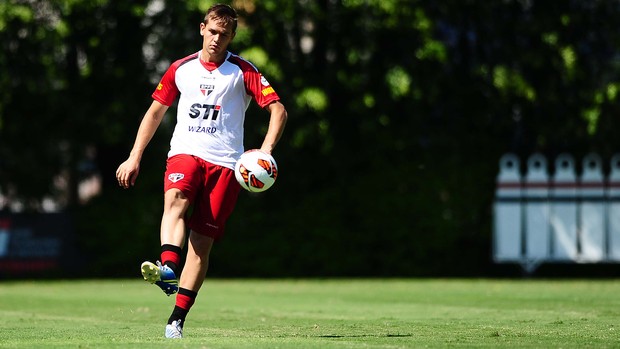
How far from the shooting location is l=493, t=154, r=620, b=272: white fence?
21453 millimetres

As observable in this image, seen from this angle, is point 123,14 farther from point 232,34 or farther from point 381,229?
point 232,34

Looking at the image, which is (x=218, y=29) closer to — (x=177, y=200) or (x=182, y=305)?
(x=177, y=200)

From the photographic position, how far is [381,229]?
74.9 feet

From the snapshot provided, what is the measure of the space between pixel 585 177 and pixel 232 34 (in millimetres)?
14129

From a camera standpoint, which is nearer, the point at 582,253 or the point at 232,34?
the point at 232,34

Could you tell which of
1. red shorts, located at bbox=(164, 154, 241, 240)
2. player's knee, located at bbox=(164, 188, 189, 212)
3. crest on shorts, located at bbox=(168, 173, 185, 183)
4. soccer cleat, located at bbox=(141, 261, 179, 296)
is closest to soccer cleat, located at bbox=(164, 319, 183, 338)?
soccer cleat, located at bbox=(141, 261, 179, 296)

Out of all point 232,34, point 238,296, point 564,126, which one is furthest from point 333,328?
point 564,126

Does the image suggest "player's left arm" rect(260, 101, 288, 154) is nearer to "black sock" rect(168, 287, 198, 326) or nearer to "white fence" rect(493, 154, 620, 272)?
"black sock" rect(168, 287, 198, 326)

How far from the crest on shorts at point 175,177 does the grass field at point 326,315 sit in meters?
1.04

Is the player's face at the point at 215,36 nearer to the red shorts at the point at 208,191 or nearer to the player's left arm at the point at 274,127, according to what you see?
the player's left arm at the point at 274,127

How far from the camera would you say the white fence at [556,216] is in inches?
845

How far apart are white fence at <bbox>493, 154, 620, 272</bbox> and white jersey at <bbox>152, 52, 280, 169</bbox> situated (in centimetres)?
1348

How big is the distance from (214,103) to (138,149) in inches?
24.3

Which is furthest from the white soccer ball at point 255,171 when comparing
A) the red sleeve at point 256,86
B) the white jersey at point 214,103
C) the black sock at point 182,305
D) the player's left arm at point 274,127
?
the black sock at point 182,305
